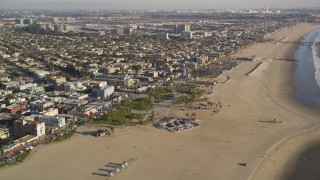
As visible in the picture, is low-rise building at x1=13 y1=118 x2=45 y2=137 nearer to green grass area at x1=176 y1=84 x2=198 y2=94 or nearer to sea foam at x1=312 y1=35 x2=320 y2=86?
green grass area at x1=176 y1=84 x2=198 y2=94

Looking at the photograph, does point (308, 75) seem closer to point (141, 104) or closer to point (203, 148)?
point (141, 104)

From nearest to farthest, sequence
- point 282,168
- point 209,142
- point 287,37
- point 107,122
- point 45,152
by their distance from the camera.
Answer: point 282,168
point 45,152
point 209,142
point 107,122
point 287,37

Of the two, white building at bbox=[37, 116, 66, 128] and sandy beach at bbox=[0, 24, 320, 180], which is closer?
sandy beach at bbox=[0, 24, 320, 180]

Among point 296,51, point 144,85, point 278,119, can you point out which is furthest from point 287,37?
point 278,119

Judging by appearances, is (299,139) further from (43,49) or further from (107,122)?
(43,49)

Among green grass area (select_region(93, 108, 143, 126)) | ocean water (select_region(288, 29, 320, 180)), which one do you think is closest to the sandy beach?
ocean water (select_region(288, 29, 320, 180))

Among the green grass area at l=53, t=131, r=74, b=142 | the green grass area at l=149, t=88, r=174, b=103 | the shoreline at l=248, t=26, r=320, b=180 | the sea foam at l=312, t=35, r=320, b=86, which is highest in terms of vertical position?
the sea foam at l=312, t=35, r=320, b=86

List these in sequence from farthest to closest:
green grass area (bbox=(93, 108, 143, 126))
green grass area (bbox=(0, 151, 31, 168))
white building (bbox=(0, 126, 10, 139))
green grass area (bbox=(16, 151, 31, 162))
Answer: green grass area (bbox=(93, 108, 143, 126)), white building (bbox=(0, 126, 10, 139)), green grass area (bbox=(16, 151, 31, 162)), green grass area (bbox=(0, 151, 31, 168))
